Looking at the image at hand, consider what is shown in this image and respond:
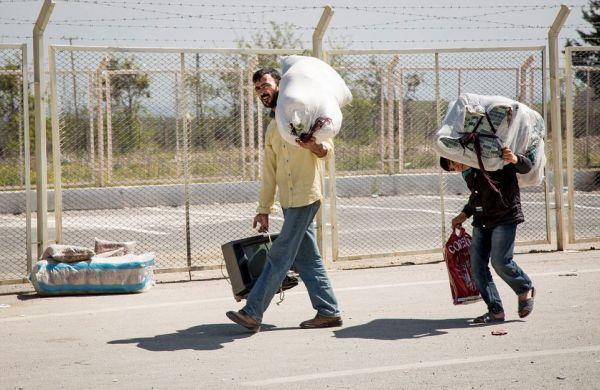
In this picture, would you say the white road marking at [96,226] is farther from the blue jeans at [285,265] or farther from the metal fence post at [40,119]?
the blue jeans at [285,265]

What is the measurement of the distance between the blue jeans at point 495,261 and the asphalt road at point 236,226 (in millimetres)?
4495

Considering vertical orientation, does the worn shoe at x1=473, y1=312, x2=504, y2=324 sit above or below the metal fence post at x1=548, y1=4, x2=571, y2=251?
below

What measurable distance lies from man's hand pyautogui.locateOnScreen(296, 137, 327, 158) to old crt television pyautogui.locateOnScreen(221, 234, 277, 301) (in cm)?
99

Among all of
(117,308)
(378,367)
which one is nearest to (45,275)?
(117,308)

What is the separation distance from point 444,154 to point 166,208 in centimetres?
1251

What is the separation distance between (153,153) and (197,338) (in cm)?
1113

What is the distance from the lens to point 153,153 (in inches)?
716

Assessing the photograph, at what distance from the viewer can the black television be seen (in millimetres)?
7875

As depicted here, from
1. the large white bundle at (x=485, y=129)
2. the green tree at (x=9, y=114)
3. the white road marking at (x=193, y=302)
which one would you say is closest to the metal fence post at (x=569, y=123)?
the white road marking at (x=193, y=302)

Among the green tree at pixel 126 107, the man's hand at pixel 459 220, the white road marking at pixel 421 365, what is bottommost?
the white road marking at pixel 421 365

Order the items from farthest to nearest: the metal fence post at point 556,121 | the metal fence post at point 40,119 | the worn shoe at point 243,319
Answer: the metal fence post at point 556,121 < the metal fence post at point 40,119 < the worn shoe at point 243,319

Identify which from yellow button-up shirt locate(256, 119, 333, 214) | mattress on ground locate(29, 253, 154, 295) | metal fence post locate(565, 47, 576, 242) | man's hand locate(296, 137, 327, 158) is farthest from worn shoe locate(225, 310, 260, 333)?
metal fence post locate(565, 47, 576, 242)

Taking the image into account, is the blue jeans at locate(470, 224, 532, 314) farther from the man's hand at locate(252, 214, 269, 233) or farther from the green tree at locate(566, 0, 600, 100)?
the green tree at locate(566, 0, 600, 100)

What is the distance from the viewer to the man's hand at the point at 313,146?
720 cm
